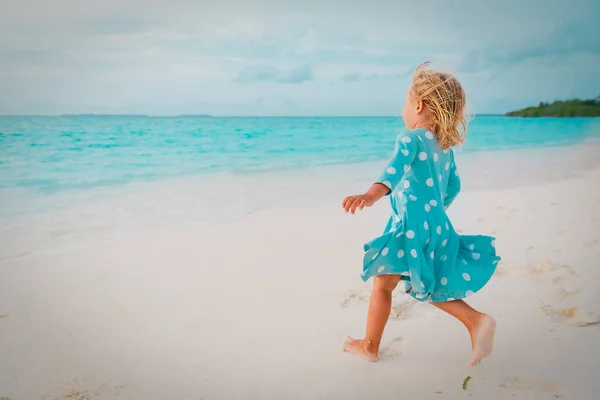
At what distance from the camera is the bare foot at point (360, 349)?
5.22ft

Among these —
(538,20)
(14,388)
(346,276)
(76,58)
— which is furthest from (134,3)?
(538,20)

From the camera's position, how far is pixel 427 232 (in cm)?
149

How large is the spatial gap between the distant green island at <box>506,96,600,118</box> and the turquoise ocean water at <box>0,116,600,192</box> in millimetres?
3620

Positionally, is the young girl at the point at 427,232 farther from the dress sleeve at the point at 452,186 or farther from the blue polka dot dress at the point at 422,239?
the dress sleeve at the point at 452,186

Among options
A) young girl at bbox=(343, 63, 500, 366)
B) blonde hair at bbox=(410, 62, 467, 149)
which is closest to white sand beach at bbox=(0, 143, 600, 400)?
young girl at bbox=(343, 63, 500, 366)

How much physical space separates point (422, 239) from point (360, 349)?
412 millimetres

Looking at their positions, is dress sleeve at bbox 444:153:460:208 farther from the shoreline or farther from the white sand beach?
the shoreline

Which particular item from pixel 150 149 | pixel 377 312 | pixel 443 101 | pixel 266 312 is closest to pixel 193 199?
pixel 266 312

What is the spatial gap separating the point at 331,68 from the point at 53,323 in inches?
364

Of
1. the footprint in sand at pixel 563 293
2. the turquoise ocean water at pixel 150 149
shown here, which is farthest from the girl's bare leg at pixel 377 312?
the turquoise ocean water at pixel 150 149

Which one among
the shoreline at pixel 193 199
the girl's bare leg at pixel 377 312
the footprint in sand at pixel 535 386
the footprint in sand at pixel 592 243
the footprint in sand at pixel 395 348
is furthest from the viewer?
the shoreline at pixel 193 199

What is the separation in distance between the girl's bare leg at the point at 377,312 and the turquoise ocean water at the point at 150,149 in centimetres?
381

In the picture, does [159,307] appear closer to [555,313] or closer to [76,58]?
[555,313]

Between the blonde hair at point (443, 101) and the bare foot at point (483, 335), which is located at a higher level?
the blonde hair at point (443, 101)
